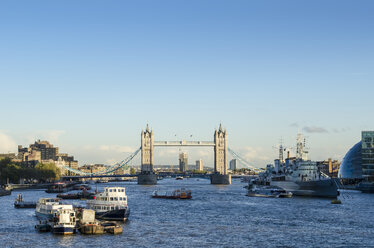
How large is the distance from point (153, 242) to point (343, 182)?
494 feet

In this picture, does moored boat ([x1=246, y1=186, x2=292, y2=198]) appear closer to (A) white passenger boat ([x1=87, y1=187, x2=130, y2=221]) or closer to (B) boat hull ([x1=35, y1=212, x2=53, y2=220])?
(A) white passenger boat ([x1=87, y1=187, x2=130, y2=221])

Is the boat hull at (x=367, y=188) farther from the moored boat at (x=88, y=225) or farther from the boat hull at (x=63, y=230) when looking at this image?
the boat hull at (x=63, y=230)

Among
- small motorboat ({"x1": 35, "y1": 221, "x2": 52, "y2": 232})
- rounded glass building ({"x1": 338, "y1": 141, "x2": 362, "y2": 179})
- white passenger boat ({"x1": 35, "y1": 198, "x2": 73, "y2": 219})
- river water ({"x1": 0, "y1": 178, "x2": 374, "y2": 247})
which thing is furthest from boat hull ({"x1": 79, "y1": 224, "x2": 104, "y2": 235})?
rounded glass building ({"x1": 338, "y1": 141, "x2": 362, "y2": 179})

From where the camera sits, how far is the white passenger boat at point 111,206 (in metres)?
71.9

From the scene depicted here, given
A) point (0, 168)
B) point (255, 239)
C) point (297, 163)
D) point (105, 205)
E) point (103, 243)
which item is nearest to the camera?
point (103, 243)

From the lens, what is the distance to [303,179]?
132 meters

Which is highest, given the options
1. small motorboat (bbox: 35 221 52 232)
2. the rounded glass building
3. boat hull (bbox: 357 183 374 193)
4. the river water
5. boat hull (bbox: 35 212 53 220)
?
the rounded glass building

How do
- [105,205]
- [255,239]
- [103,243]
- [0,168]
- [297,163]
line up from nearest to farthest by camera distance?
1. [103,243]
2. [255,239]
3. [105,205]
4. [297,163]
5. [0,168]

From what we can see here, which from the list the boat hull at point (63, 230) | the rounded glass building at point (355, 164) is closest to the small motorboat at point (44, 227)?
the boat hull at point (63, 230)

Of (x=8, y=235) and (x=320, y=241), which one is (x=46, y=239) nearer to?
(x=8, y=235)

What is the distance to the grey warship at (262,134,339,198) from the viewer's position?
408ft

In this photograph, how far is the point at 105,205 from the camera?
73.1m

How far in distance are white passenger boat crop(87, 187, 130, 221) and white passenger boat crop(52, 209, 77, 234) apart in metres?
10.8

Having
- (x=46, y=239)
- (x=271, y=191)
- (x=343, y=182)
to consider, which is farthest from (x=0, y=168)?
(x=46, y=239)
